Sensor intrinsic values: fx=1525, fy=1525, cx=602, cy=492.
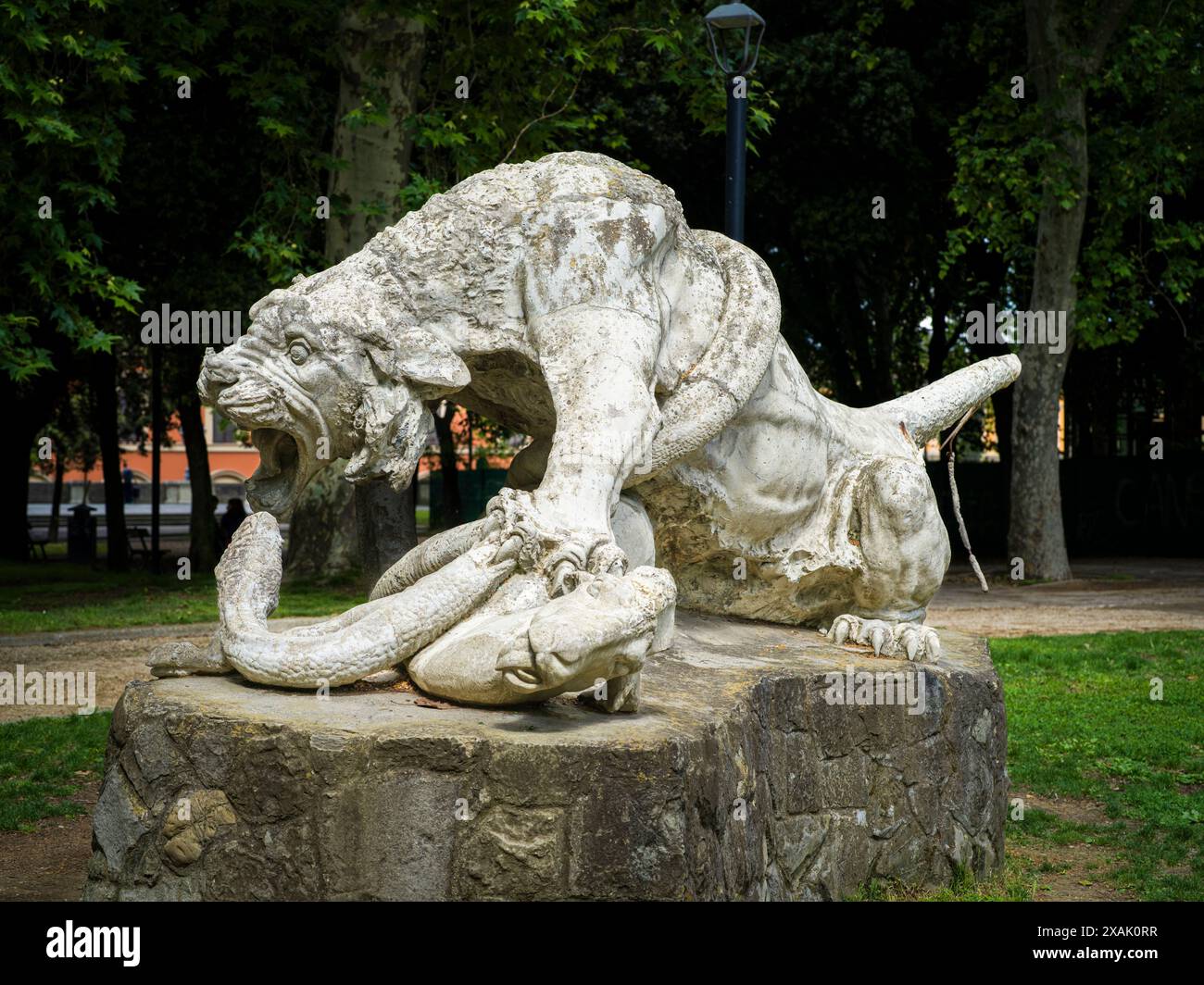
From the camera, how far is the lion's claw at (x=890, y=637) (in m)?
5.43

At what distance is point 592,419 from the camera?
434 centimetres

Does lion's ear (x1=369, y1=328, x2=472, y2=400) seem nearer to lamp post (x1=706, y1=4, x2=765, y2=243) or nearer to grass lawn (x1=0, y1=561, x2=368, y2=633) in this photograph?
lamp post (x1=706, y1=4, x2=765, y2=243)

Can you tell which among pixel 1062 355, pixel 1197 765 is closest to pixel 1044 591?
pixel 1062 355

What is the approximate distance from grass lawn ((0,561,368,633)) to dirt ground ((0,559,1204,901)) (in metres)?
0.69

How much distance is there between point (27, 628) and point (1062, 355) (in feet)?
38.4

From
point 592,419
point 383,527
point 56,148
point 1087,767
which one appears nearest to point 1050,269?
point 383,527

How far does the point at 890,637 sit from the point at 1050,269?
13.3 m

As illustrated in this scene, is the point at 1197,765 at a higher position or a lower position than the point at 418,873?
lower

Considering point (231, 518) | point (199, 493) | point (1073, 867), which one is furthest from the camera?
point (231, 518)

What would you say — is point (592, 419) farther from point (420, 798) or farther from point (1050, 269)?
point (1050, 269)

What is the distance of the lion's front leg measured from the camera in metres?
4.17

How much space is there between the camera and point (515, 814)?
11.9 feet

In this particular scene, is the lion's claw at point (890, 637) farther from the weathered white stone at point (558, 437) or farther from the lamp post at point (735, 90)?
the lamp post at point (735, 90)

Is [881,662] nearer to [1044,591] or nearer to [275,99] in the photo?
[275,99]
